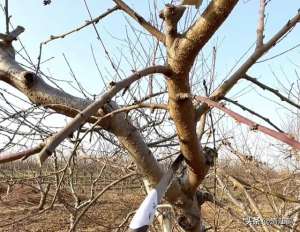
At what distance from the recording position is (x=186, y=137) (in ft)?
3.41

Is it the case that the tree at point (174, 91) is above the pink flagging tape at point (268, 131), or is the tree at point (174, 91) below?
above

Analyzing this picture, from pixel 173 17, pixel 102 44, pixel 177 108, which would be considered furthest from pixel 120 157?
pixel 173 17

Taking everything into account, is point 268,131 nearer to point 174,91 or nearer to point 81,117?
point 81,117

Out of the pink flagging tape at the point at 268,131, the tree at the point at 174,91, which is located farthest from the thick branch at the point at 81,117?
the pink flagging tape at the point at 268,131

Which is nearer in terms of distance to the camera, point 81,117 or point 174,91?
point 81,117

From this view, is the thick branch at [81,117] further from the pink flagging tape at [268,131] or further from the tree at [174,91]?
the pink flagging tape at [268,131]

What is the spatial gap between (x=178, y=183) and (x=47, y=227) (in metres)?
7.54

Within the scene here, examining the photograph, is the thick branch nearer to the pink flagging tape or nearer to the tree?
the tree

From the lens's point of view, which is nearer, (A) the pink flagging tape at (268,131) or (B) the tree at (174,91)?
(A) the pink flagging tape at (268,131)

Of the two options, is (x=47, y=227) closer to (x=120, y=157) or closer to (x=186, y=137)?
(x=120, y=157)

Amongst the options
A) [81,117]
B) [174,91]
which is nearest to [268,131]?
[81,117]

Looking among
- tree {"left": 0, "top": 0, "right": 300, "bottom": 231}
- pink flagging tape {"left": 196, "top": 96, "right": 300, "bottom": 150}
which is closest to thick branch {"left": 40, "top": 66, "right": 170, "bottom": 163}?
tree {"left": 0, "top": 0, "right": 300, "bottom": 231}

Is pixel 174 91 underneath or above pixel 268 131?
above

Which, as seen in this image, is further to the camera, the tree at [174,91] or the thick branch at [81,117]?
the tree at [174,91]
